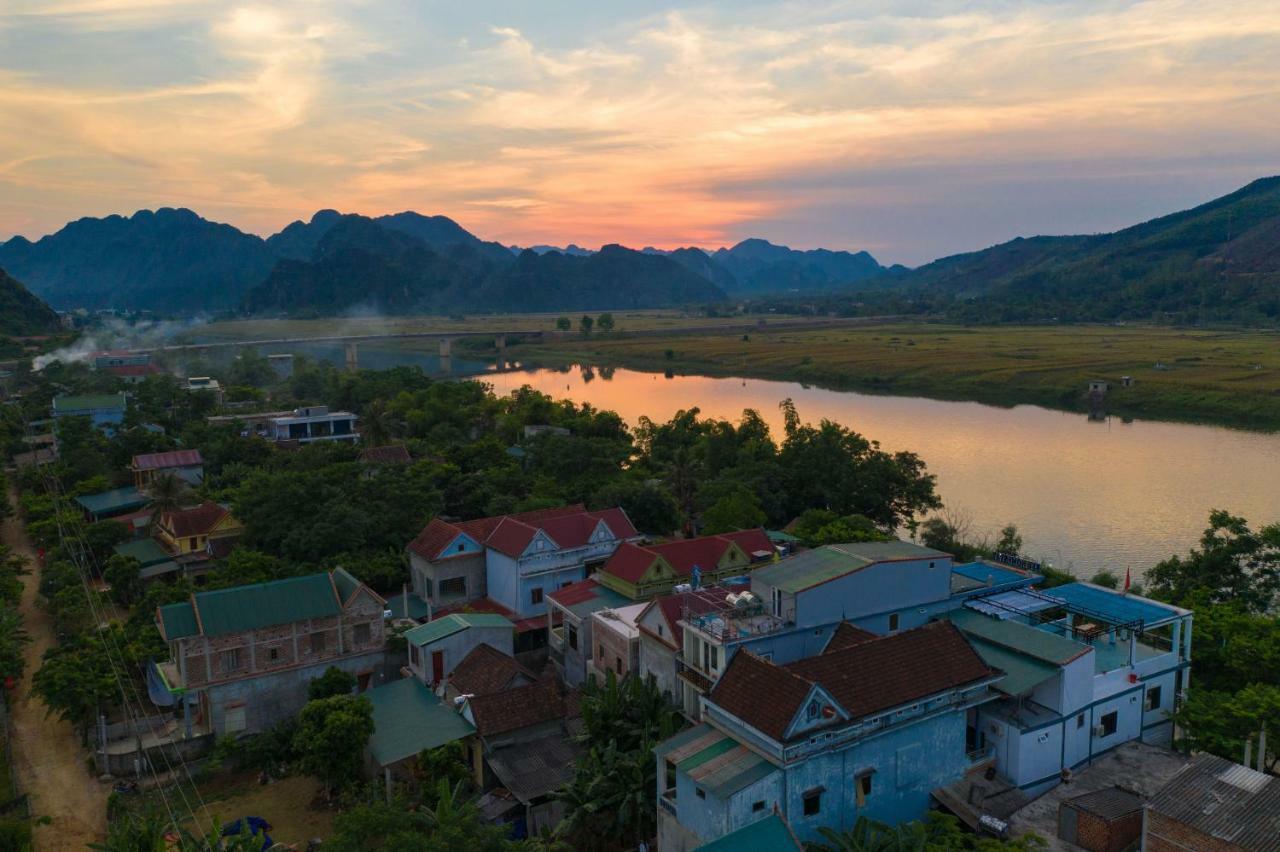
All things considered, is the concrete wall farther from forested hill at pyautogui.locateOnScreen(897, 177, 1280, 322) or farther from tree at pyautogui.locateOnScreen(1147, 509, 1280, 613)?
forested hill at pyautogui.locateOnScreen(897, 177, 1280, 322)

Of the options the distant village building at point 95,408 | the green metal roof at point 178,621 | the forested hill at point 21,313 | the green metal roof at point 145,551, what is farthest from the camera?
the forested hill at point 21,313

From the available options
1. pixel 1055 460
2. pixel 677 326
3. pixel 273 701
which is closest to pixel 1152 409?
pixel 1055 460

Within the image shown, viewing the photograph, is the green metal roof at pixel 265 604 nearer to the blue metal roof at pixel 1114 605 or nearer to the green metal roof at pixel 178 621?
the green metal roof at pixel 178 621

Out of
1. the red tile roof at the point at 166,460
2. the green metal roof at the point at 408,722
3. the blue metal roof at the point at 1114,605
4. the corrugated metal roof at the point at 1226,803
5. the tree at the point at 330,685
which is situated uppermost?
the red tile roof at the point at 166,460

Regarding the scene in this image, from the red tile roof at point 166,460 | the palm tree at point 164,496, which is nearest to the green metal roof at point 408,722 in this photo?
the palm tree at point 164,496

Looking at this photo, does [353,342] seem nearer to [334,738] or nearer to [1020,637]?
[334,738]

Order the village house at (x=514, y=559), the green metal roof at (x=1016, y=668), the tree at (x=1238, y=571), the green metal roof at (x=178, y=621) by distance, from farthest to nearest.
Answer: the village house at (x=514, y=559)
the tree at (x=1238, y=571)
the green metal roof at (x=178, y=621)
the green metal roof at (x=1016, y=668)
